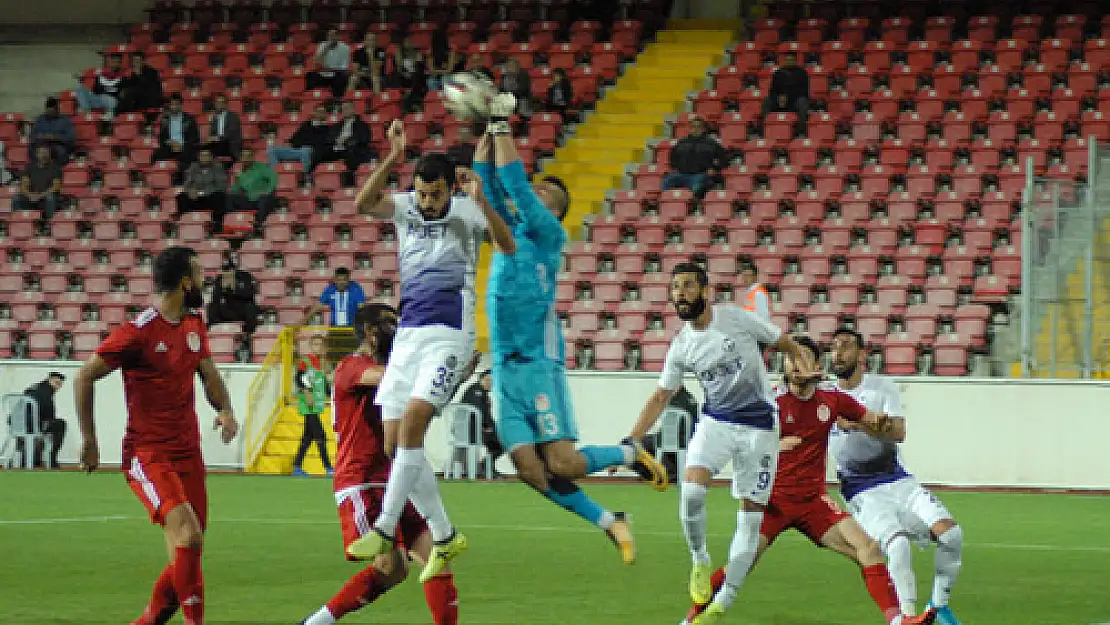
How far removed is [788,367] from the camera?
10492mm

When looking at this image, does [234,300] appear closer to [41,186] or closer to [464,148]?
[464,148]

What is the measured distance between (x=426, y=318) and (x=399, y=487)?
888mm

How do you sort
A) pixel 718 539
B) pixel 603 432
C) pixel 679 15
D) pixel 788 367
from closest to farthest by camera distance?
pixel 788 367
pixel 718 539
pixel 603 432
pixel 679 15

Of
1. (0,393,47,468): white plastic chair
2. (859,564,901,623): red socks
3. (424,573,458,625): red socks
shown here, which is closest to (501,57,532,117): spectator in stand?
(0,393,47,468): white plastic chair

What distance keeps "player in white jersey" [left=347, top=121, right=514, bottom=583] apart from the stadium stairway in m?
17.2

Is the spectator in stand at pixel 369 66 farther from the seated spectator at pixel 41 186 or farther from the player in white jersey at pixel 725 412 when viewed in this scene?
the player in white jersey at pixel 725 412

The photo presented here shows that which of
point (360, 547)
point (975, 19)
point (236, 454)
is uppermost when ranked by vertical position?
point (975, 19)

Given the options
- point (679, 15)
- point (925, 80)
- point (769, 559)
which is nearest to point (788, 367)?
point (769, 559)

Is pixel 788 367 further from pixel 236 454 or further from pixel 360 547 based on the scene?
pixel 236 454

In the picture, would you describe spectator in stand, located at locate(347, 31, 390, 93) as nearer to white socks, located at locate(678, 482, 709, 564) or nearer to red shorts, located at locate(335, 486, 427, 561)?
white socks, located at locate(678, 482, 709, 564)

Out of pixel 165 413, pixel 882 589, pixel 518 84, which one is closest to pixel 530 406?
pixel 165 413

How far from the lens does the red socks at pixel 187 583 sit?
887 centimetres

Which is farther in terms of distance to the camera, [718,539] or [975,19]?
[975,19]

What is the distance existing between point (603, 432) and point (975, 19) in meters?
10.6
